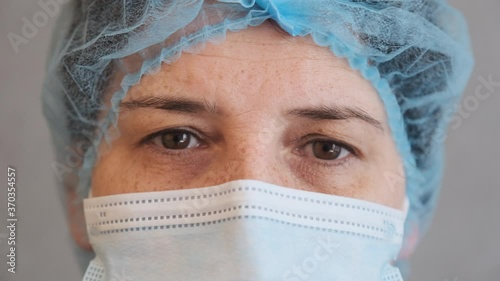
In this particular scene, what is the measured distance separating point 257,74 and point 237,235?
0.88 feet

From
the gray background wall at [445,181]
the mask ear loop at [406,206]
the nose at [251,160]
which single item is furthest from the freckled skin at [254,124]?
the gray background wall at [445,181]

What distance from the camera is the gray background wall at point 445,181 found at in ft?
5.01

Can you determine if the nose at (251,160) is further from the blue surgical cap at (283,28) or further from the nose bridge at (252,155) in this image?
the blue surgical cap at (283,28)

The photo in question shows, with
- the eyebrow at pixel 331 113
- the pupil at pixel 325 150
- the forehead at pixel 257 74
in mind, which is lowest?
the pupil at pixel 325 150

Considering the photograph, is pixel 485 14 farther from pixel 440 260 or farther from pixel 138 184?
pixel 138 184

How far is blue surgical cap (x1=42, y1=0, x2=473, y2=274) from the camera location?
3.80 feet

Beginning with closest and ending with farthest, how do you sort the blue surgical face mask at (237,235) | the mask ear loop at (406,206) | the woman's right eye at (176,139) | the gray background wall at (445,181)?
the blue surgical face mask at (237,235) < the woman's right eye at (176,139) < the mask ear loop at (406,206) < the gray background wall at (445,181)

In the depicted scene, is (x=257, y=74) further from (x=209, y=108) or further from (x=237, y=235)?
(x=237, y=235)

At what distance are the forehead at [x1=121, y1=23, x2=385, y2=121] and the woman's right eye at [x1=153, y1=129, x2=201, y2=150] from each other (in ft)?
0.26

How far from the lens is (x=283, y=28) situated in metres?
1.15

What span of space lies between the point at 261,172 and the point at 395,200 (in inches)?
12.7

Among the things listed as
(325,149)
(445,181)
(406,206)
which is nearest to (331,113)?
(325,149)

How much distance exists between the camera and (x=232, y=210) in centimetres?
110

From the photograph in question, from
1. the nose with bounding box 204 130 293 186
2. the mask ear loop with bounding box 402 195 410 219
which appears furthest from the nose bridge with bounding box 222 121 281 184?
the mask ear loop with bounding box 402 195 410 219
